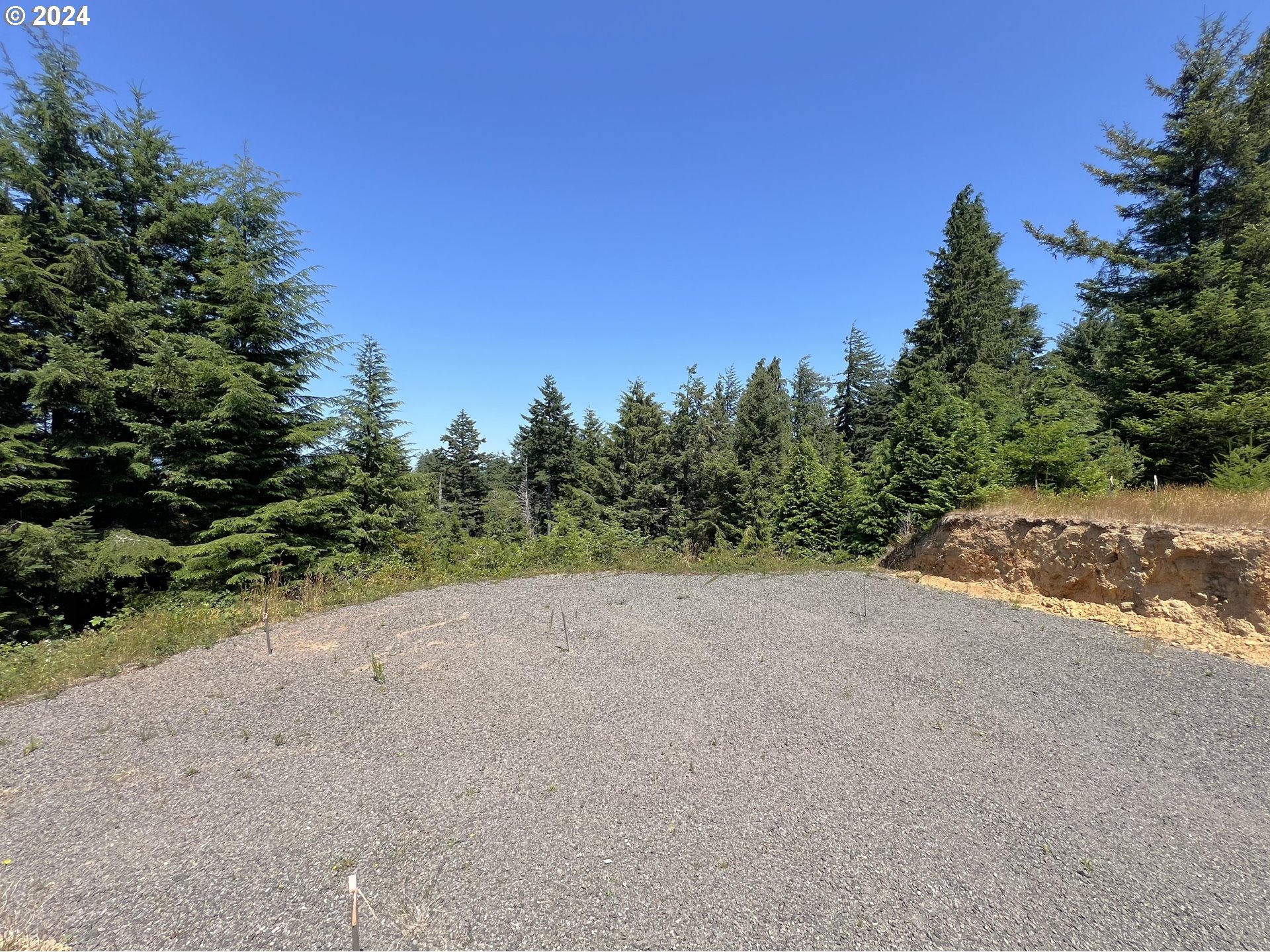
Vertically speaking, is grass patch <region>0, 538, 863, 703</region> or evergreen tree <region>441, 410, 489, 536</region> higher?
evergreen tree <region>441, 410, 489, 536</region>

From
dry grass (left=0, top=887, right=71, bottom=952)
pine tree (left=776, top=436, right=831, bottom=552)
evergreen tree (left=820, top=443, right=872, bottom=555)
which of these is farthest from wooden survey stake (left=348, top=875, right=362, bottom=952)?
pine tree (left=776, top=436, right=831, bottom=552)

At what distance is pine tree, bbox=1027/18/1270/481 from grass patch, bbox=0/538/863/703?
25.6ft

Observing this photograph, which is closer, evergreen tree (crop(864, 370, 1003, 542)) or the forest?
the forest

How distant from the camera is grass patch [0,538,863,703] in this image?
227 inches

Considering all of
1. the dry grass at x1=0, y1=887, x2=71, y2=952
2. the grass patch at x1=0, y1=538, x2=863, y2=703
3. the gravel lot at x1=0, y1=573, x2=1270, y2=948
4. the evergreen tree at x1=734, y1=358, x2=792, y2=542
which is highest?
the evergreen tree at x1=734, y1=358, x2=792, y2=542

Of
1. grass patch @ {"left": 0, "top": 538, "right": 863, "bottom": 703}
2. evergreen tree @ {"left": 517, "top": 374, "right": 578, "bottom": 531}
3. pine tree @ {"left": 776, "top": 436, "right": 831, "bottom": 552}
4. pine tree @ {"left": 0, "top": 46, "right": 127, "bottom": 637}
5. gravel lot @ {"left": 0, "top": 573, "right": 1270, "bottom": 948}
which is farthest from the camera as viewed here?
evergreen tree @ {"left": 517, "top": 374, "right": 578, "bottom": 531}

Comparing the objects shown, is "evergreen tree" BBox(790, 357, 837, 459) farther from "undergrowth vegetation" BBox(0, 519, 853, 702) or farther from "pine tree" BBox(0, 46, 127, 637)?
"pine tree" BBox(0, 46, 127, 637)

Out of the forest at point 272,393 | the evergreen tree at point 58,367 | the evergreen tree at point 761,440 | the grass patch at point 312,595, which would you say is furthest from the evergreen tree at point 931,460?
the evergreen tree at point 58,367

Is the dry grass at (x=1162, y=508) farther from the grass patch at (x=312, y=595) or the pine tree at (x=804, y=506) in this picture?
the pine tree at (x=804, y=506)

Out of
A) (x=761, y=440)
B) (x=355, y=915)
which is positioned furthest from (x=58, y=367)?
(x=761, y=440)

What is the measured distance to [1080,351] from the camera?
22.9 m

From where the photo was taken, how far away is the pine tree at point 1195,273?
10.4 metres

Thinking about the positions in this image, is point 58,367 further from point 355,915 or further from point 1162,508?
point 1162,508

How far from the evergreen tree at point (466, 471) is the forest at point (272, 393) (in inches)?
750
